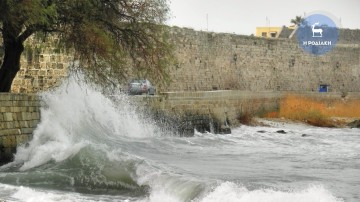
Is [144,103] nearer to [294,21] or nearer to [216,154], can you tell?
[216,154]

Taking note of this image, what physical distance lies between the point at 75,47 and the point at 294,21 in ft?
187

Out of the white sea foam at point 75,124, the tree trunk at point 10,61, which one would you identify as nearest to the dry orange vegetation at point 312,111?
Answer: the white sea foam at point 75,124

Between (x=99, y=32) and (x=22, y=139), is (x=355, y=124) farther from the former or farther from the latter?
(x=22, y=139)

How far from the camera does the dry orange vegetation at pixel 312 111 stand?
1505 inches

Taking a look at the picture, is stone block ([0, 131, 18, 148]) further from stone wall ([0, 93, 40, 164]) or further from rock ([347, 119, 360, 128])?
rock ([347, 119, 360, 128])

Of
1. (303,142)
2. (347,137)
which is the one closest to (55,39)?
(303,142)

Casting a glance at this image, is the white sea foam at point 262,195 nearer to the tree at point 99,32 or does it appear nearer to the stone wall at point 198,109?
the tree at point 99,32

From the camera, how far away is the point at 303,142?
87.7 feet

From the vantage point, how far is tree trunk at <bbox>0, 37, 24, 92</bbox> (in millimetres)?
19062

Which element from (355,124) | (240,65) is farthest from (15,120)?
(240,65)

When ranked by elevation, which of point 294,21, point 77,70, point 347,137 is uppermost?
point 294,21

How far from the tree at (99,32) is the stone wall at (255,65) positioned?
13631 millimetres

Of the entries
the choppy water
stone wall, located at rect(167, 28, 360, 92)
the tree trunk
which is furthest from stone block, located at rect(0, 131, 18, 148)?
stone wall, located at rect(167, 28, 360, 92)

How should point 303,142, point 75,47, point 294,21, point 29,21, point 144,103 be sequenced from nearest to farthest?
point 29,21 → point 75,47 → point 144,103 → point 303,142 → point 294,21
